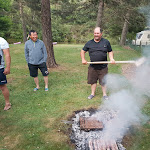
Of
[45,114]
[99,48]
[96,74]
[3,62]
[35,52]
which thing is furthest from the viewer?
[35,52]

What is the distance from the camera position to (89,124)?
10.5 ft

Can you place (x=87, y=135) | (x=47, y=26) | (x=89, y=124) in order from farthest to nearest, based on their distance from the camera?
(x=47, y=26) < (x=89, y=124) < (x=87, y=135)

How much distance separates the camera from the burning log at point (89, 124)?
10.1 ft

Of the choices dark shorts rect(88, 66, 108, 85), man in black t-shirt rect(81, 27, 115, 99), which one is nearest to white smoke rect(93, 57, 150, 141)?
dark shorts rect(88, 66, 108, 85)

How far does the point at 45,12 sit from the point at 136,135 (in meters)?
6.31

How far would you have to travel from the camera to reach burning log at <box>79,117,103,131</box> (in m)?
3.09

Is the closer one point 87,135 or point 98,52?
point 87,135

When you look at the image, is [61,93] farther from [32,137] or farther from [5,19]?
[5,19]

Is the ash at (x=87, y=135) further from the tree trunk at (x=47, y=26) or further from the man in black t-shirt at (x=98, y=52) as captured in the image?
the tree trunk at (x=47, y=26)

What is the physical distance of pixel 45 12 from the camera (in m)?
7.01

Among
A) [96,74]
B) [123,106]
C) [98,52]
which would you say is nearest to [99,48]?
[98,52]

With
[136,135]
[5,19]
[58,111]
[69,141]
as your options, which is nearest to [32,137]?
[69,141]

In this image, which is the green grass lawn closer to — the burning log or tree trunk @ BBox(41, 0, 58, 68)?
the burning log

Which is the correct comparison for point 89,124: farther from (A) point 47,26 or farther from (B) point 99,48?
(A) point 47,26
